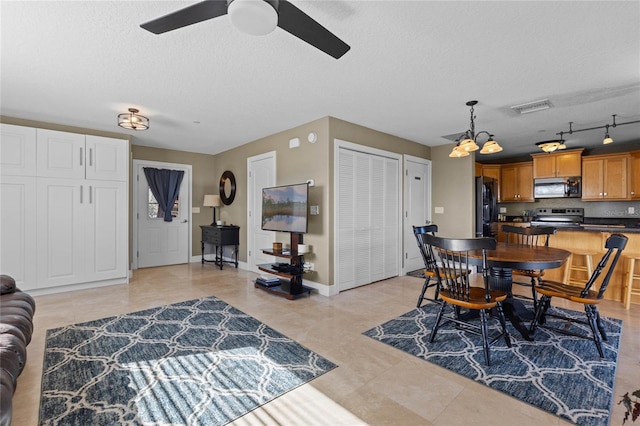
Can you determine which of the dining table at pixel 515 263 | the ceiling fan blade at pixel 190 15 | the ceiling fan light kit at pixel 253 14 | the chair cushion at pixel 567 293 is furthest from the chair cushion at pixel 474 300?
the ceiling fan blade at pixel 190 15

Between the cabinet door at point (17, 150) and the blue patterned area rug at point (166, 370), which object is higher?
the cabinet door at point (17, 150)

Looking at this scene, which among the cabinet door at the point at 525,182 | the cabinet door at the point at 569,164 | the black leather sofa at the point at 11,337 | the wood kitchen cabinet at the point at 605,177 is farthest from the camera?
the cabinet door at the point at 525,182

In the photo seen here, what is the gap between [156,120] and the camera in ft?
14.1

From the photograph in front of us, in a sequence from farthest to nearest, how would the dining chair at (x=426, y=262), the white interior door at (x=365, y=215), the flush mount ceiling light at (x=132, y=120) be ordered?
the white interior door at (x=365, y=215) → the flush mount ceiling light at (x=132, y=120) → the dining chair at (x=426, y=262)

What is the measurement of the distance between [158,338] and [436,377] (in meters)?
2.36

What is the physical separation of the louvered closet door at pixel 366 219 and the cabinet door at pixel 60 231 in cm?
379

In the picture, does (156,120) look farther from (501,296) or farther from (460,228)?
(460,228)

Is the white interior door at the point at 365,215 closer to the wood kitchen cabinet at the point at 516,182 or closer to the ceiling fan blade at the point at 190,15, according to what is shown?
the ceiling fan blade at the point at 190,15

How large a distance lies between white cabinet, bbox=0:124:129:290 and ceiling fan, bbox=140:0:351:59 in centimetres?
378

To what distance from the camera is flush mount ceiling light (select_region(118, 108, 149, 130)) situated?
3873 mm

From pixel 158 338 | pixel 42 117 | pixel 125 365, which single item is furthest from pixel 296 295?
pixel 42 117

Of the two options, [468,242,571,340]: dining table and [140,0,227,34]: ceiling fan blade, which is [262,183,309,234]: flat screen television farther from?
[140,0,227,34]: ceiling fan blade

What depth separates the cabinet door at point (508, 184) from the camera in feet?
22.5

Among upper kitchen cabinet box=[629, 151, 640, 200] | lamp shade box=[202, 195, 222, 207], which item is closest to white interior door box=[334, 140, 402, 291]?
lamp shade box=[202, 195, 222, 207]
